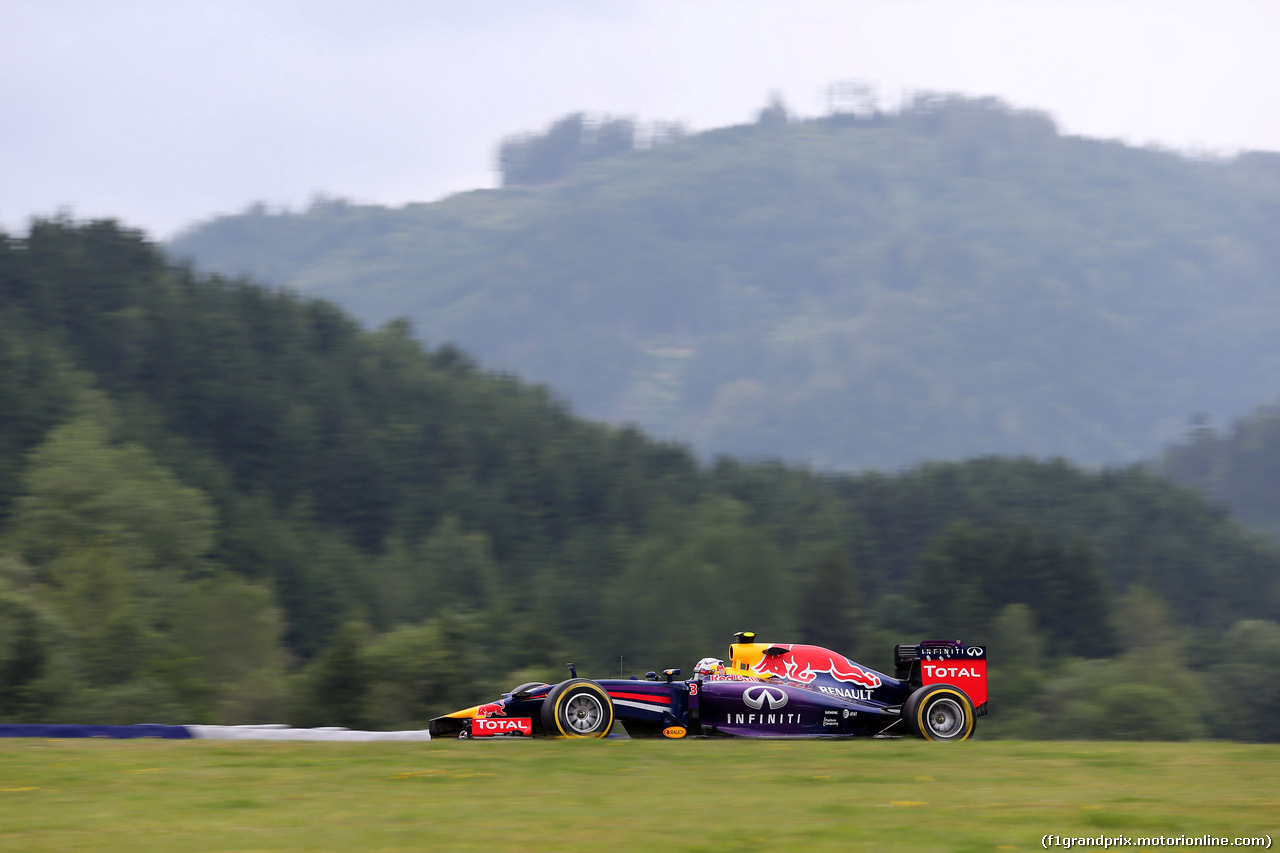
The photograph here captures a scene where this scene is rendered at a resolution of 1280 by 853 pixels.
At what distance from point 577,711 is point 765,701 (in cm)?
231

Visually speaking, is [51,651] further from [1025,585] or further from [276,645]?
[1025,585]

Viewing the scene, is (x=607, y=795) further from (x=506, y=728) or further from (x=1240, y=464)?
(x=1240, y=464)

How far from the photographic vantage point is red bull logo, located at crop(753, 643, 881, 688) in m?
16.1

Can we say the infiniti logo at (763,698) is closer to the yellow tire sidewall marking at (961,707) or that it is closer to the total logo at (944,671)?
the yellow tire sidewall marking at (961,707)

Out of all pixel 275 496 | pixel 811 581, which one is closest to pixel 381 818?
pixel 811 581

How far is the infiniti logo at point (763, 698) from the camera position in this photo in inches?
615

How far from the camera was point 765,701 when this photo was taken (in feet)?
51.3

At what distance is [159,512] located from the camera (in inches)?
2231

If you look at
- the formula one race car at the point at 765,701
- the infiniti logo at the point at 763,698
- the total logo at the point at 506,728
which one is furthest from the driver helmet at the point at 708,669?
the total logo at the point at 506,728

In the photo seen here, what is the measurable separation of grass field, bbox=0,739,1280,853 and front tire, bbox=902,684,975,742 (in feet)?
3.76

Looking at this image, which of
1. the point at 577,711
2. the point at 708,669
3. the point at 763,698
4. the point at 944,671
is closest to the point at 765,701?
the point at 763,698

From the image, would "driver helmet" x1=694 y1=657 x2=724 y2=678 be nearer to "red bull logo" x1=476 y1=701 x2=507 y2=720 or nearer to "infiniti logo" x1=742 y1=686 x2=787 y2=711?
"infiniti logo" x1=742 y1=686 x2=787 y2=711

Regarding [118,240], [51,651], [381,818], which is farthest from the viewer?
[118,240]

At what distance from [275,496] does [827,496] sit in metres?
35.7
